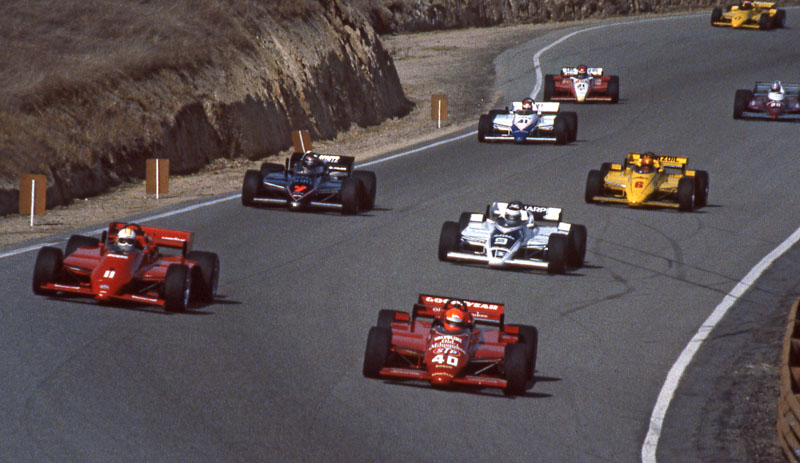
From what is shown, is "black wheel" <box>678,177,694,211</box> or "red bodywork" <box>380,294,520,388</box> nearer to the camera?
"red bodywork" <box>380,294,520,388</box>

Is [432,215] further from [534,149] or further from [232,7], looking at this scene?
[232,7]

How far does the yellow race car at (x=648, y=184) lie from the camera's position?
77.7 feet

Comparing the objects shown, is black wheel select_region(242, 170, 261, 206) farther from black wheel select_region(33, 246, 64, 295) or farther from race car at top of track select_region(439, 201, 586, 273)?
black wheel select_region(33, 246, 64, 295)

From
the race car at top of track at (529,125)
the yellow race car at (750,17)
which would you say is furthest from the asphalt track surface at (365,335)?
the yellow race car at (750,17)

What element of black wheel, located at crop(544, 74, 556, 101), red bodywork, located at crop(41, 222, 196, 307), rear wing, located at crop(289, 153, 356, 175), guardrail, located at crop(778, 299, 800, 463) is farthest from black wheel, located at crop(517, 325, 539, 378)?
black wheel, located at crop(544, 74, 556, 101)

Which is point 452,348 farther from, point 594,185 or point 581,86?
point 581,86

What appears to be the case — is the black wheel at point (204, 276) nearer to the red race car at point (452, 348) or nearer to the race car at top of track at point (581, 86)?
the red race car at point (452, 348)

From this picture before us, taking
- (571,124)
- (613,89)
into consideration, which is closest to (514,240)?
(571,124)

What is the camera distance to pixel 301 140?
31.1 m

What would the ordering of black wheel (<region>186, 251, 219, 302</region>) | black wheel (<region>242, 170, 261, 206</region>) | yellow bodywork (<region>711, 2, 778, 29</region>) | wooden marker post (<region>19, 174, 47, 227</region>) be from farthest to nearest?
yellow bodywork (<region>711, 2, 778, 29</region>), black wheel (<region>242, 170, 261, 206</region>), wooden marker post (<region>19, 174, 47, 227</region>), black wheel (<region>186, 251, 219, 302</region>)

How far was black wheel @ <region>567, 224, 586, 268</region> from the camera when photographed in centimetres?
1861

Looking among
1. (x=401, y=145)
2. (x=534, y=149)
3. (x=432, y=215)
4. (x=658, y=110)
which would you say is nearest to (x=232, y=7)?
(x=401, y=145)

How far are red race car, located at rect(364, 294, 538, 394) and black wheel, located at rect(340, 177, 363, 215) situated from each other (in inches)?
338

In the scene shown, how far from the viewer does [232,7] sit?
36719 millimetres
